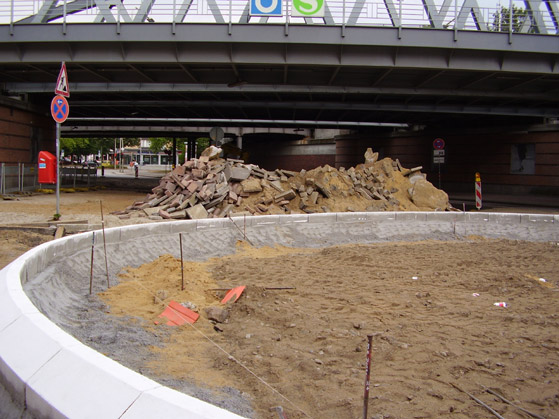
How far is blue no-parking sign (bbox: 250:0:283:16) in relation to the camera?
18.8 meters

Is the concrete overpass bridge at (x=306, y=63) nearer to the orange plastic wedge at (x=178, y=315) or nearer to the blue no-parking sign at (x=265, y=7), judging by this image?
the blue no-parking sign at (x=265, y=7)

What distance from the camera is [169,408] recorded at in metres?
2.29

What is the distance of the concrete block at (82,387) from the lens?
2.43m

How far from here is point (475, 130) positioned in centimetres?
3044

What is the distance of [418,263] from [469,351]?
4.82m

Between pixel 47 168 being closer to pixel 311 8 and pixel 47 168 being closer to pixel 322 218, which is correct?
pixel 322 218

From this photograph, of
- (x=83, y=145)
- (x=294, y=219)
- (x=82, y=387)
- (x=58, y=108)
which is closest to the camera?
(x=82, y=387)

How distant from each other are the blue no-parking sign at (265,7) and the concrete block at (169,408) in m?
18.7

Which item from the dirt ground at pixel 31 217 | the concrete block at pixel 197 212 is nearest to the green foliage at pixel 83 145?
the dirt ground at pixel 31 217

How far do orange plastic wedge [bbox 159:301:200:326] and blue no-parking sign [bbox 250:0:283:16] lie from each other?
628 inches

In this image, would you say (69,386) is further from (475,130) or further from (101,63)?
(475,130)

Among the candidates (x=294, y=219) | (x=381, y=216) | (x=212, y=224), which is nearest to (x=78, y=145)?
(x=294, y=219)

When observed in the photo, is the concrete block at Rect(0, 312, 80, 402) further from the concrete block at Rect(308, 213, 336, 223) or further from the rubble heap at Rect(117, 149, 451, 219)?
the rubble heap at Rect(117, 149, 451, 219)

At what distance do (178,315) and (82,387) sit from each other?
316cm
